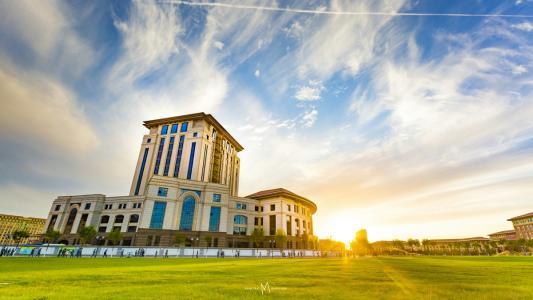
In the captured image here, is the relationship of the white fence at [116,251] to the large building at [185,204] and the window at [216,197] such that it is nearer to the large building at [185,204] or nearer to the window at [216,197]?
the large building at [185,204]

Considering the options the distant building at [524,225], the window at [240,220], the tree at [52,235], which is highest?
the distant building at [524,225]

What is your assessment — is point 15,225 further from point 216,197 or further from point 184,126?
point 216,197

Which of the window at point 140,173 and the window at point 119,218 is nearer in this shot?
the window at point 119,218

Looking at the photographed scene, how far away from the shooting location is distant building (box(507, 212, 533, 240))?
129m

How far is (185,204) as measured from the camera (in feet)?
217

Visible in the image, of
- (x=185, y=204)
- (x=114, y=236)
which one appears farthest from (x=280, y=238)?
(x=114, y=236)

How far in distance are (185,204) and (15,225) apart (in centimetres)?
16844

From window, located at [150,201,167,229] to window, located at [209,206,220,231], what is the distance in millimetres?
12463

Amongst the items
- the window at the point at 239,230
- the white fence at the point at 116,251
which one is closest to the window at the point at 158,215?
the white fence at the point at 116,251

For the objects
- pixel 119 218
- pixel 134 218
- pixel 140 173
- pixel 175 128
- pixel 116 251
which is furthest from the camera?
pixel 175 128

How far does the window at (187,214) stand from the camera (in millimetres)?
64250

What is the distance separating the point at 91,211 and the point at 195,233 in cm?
3675

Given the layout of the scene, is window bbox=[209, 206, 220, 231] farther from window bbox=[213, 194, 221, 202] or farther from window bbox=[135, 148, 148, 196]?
window bbox=[135, 148, 148, 196]

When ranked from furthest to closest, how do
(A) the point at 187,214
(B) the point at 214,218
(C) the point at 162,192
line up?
(B) the point at 214,218 < (A) the point at 187,214 < (C) the point at 162,192
